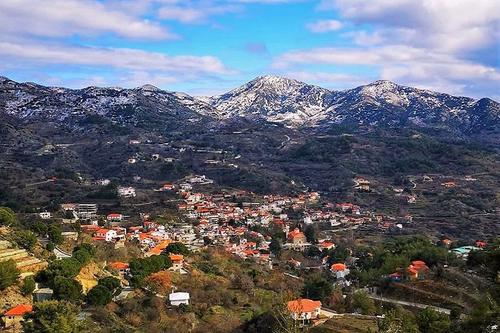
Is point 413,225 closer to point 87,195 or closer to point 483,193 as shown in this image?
point 483,193

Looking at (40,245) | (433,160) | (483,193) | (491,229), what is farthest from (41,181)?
(433,160)

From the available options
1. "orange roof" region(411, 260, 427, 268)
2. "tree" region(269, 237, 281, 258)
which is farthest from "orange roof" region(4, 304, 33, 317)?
"tree" region(269, 237, 281, 258)

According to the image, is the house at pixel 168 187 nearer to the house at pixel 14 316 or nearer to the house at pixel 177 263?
the house at pixel 177 263

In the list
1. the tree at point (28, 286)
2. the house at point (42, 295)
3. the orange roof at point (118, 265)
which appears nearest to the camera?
the tree at point (28, 286)

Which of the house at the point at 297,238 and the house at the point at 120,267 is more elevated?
the house at the point at 120,267

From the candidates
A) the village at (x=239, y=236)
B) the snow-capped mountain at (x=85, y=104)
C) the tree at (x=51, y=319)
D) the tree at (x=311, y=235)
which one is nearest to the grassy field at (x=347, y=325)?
the village at (x=239, y=236)

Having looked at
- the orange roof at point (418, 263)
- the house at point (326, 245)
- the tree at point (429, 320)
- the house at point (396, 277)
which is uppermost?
the tree at point (429, 320)
